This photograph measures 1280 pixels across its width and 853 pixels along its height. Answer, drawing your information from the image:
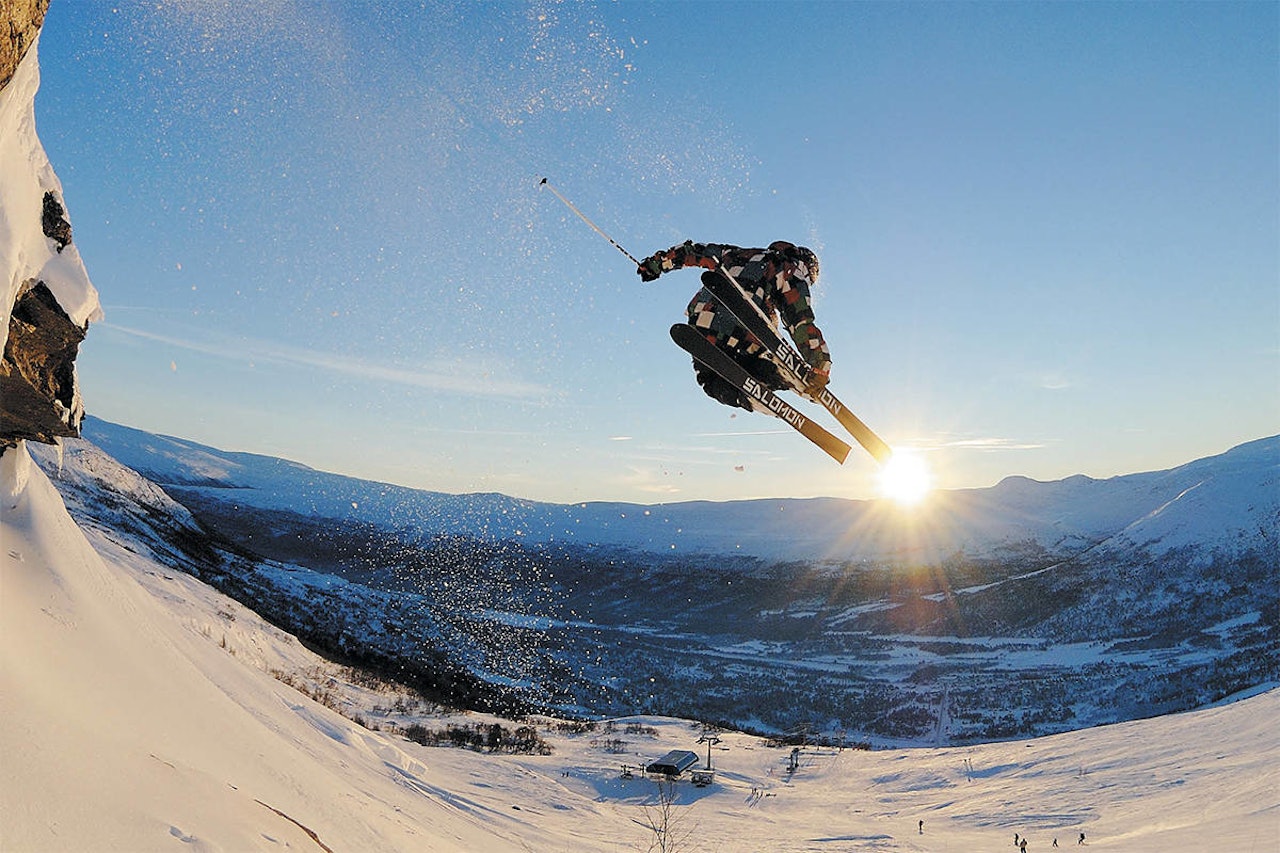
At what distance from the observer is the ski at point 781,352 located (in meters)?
7.80

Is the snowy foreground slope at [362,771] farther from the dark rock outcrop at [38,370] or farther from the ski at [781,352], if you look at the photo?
the ski at [781,352]

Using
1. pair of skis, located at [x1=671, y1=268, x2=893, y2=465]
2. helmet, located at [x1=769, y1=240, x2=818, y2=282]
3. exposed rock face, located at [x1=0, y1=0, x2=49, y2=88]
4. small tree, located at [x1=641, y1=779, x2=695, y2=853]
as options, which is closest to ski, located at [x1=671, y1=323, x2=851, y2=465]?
pair of skis, located at [x1=671, y1=268, x2=893, y2=465]

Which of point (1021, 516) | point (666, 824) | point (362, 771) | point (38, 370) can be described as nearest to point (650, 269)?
point (38, 370)

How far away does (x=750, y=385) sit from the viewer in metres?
8.70

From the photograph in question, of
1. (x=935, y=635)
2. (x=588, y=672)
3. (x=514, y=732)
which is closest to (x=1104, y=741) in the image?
(x=514, y=732)

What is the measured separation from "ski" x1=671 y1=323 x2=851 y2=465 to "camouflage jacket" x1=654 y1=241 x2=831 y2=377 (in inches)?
6.3

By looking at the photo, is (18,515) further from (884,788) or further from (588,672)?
(588,672)

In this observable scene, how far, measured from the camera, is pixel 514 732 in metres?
22.4

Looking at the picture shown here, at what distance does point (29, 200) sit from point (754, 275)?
6809 millimetres

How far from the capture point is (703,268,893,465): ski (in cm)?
780

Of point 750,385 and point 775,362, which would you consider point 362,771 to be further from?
point 775,362

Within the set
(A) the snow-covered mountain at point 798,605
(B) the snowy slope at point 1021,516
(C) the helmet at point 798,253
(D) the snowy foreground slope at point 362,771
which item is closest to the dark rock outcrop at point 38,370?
(D) the snowy foreground slope at point 362,771

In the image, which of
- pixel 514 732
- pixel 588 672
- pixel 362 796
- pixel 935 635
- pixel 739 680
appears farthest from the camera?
pixel 935 635

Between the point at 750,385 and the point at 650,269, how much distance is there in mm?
2025
